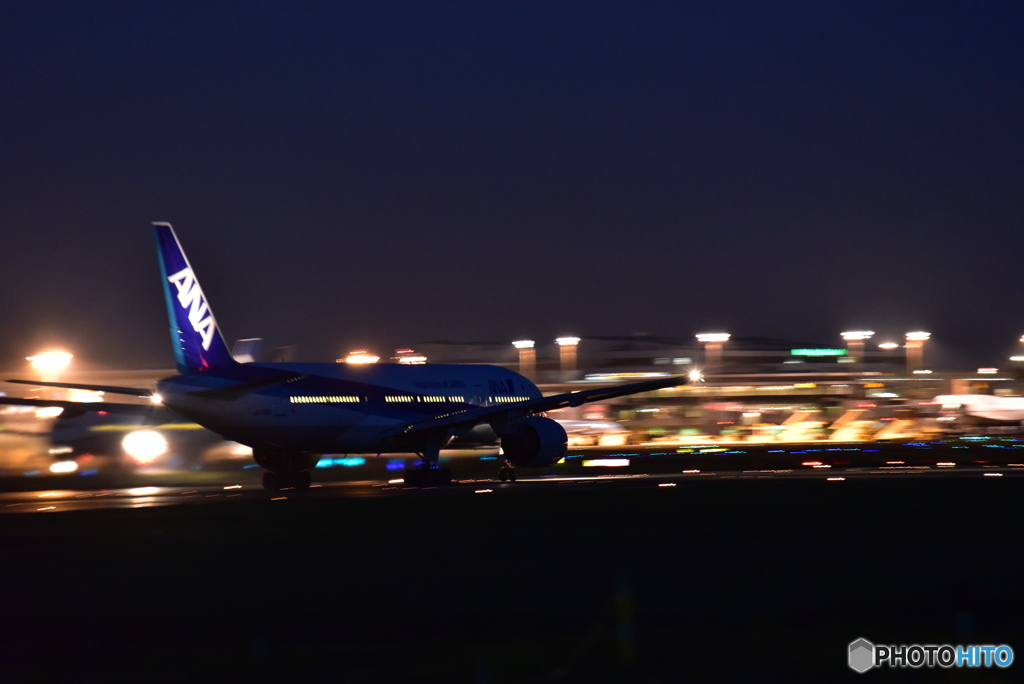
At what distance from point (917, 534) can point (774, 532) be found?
7.24 ft

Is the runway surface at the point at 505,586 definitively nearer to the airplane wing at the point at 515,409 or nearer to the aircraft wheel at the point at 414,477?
the aircraft wheel at the point at 414,477

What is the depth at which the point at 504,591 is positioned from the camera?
42.3ft

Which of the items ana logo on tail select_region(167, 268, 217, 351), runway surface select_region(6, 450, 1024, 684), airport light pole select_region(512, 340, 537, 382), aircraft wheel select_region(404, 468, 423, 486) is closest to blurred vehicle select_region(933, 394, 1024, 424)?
airport light pole select_region(512, 340, 537, 382)

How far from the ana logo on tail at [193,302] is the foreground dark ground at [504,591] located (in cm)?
641

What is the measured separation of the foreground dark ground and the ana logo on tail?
6.41m

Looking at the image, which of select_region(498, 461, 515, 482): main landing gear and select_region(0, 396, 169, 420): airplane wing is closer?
select_region(0, 396, 169, 420): airplane wing

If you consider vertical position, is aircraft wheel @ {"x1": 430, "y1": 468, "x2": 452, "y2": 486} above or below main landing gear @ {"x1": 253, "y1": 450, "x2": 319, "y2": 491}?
below


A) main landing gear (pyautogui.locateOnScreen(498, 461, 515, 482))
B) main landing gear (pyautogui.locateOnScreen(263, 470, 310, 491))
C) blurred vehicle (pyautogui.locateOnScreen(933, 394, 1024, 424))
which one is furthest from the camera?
blurred vehicle (pyautogui.locateOnScreen(933, 394, 1024, 424))

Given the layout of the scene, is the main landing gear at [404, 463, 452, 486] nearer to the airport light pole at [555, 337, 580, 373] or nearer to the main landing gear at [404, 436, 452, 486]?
the main landing gear at [404, 436, 452, 486]

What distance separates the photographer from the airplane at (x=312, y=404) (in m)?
28.1

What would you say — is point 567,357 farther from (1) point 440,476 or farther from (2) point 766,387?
(1) point 440,476

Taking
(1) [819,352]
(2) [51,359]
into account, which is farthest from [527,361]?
(2) [51,359]

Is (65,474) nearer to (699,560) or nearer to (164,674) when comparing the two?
(699,560)

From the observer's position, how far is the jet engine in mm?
32906
